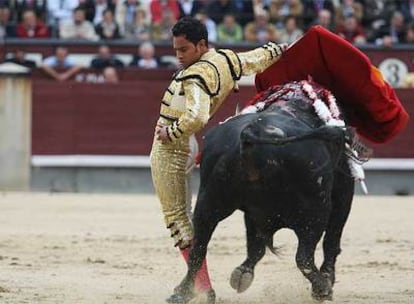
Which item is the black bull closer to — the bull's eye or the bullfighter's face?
the bull's eye

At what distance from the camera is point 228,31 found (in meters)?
12.9

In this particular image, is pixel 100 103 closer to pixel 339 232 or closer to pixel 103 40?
pixel 103 40

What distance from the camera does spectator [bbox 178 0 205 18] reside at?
1302 cm

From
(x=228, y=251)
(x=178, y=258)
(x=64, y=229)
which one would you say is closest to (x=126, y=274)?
(x=178, y=258)

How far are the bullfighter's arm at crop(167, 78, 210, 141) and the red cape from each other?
0.75 m

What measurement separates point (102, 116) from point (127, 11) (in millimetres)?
1210

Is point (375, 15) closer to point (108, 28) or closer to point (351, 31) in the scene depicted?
point (351, 31)

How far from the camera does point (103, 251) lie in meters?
7.56

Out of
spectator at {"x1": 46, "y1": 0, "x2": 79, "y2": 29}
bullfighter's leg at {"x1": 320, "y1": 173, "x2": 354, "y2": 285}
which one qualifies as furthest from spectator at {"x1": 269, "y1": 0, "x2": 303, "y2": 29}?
bullfighter's leg at {"x1": 320, "y1": 173, "x2": 354, "y2": 285}

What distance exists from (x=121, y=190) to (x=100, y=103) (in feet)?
3.11

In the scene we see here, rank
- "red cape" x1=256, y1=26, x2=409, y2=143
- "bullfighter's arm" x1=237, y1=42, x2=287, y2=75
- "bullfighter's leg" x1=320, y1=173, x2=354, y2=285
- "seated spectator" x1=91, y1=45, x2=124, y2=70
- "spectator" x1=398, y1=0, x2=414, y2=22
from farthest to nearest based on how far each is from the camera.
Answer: "spectator" x1=398, y1=0, x2=414, y2=22 < "seated spectator" x1=91, y1=45, x2=124, y2=70 < "red cape" x1=256, y1=26, x2=409, y2=143 < "bullfighter's leg" x1=320, y1=173, x2=354, y2=285 < "bullfighter's arm" x1=237, y1=42, x2=287, y2=75

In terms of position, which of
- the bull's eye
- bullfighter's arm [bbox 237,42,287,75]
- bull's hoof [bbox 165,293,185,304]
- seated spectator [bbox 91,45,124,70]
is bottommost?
seated spectator [bbox 91,45,124,70]

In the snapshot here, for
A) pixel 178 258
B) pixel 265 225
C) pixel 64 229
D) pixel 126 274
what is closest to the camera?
pixel 265 225

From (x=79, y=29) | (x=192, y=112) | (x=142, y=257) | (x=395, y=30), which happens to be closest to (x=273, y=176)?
(x=192, y=112)
